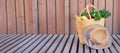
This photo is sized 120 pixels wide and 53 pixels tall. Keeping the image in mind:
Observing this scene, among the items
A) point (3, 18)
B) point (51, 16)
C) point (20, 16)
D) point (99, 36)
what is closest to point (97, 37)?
point (99, 36)

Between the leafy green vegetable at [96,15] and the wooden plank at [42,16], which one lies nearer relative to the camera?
the leafy green vegetable at [96,15]

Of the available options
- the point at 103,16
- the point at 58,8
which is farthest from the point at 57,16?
the point at 103,16

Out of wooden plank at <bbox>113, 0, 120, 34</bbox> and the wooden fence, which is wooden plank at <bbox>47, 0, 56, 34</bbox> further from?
wooden plank at <bbox>113, 0, 120, 34</bbox>

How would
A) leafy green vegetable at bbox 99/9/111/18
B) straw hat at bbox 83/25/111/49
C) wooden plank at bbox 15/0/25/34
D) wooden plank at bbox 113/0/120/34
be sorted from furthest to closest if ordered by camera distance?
1. wooden plank at bbox 15/0/25/34
2. wooden plank at bbox 113/0/120/34
3. leafy green vegetable at bbox 99/9/111/18
4. straw hat at bbox 83/25/111/49

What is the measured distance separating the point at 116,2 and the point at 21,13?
3.51ft

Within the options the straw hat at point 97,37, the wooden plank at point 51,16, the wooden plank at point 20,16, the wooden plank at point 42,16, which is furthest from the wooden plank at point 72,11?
the straw hat at point 97,37

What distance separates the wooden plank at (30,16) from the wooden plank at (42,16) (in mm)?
74

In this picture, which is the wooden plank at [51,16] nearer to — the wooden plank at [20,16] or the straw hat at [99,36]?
the wooden plank at [20,16]

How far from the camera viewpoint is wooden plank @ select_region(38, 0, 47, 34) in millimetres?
2459

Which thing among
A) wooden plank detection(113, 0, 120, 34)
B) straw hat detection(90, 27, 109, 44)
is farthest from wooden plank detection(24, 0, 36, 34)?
straw hat detection(90, 27, 109, 44)

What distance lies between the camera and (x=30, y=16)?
247 centimetres

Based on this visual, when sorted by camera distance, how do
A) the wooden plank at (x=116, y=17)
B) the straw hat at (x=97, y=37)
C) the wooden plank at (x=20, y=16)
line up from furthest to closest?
the wooden plank at (x=20, y=16) < the wooden plank at (x=116, y=17) < the straw hat at (x=97, y=37)

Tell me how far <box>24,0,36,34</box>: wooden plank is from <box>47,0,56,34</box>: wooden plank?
17 cm

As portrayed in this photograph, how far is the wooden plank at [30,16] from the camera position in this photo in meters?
2.45
